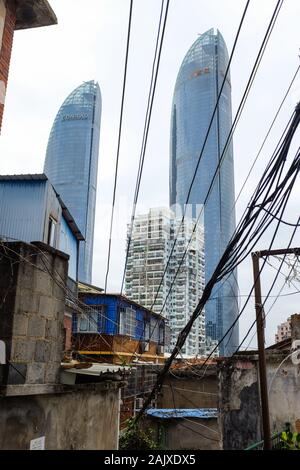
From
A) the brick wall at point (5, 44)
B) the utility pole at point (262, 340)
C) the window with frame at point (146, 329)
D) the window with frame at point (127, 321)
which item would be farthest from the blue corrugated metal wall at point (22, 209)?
the window with frame at point (146, 329)

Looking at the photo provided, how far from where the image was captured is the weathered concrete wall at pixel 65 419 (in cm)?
550

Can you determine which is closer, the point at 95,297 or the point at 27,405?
the point at 27,405

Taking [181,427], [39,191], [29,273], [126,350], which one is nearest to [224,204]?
[126,350]

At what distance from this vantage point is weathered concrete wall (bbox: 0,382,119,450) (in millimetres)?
5504

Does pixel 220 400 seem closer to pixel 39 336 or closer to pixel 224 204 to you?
pixel 39 336

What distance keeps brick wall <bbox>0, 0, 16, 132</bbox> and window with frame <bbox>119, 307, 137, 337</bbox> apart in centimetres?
2080

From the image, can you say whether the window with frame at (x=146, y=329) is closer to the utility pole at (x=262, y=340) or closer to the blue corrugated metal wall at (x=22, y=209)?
the blue corrugated metal wall at (x=22, y=209)

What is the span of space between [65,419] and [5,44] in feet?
22.0

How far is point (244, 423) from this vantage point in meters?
12.4

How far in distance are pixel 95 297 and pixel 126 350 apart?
4.41 m

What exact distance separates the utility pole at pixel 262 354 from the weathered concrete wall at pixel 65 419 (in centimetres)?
301

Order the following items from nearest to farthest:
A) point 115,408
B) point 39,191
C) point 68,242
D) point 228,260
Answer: point 228,260 < point 115,408 < point 39,191 < point 68,242
